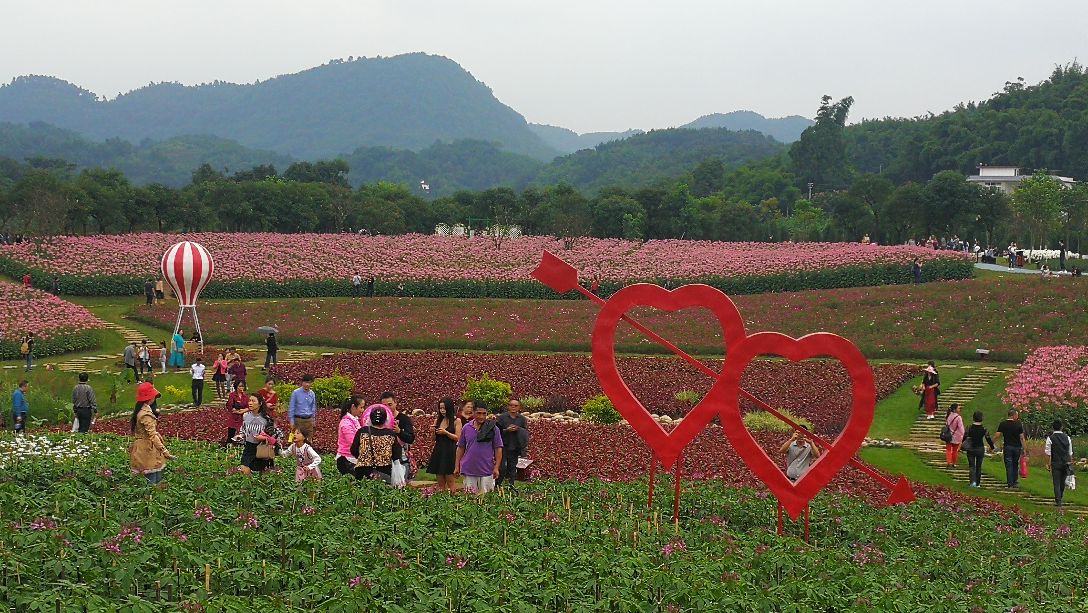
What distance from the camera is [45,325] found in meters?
32.3

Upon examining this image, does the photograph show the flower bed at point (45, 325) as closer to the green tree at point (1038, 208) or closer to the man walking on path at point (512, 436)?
the man walking on path at point (512, 436)

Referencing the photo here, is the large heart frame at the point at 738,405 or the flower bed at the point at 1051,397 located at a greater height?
the large heart frame at the point at 738,405

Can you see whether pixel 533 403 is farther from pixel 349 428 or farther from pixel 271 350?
pixel 349 428

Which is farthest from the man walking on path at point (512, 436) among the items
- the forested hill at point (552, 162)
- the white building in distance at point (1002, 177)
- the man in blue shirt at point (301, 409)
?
the forested hill at point (552, 162)

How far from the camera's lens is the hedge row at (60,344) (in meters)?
30.9

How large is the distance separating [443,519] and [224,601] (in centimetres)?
330

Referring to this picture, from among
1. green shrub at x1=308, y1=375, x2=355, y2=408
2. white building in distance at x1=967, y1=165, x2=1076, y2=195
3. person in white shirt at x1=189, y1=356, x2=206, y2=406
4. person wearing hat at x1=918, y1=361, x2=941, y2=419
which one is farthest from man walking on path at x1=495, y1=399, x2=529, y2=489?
white building in distance at x1=967, y1=165, x2=1076, y2=195

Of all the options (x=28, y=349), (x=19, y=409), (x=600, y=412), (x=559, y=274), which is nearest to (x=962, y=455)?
(x=600, y=412)

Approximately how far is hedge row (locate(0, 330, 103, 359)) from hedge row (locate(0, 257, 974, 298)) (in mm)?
11141

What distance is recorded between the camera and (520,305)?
1537 inches

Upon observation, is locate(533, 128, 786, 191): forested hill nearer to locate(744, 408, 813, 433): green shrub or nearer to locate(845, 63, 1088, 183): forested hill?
locate(845, 63, 1088, 183): forested hill

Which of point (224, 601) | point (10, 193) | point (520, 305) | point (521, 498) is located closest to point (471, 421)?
point (521, 498)

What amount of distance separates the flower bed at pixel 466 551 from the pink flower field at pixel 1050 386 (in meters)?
7.83

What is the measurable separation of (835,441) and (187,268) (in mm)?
23140
